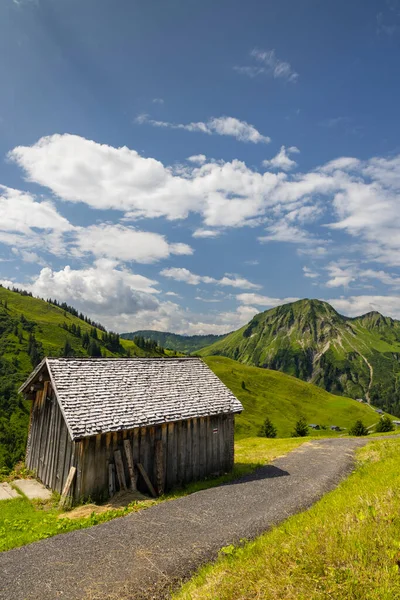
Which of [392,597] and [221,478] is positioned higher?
[392,597]

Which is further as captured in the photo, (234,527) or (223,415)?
(223,415)

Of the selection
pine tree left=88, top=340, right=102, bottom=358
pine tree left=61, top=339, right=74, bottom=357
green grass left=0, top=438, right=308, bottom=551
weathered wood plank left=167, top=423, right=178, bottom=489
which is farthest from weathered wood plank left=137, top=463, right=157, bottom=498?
pine tree left=88, top=340, right=102, bottom=358

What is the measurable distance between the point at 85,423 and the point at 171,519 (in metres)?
6.77

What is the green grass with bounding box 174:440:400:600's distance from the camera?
607 cm

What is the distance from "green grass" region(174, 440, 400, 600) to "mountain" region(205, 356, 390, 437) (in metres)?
105

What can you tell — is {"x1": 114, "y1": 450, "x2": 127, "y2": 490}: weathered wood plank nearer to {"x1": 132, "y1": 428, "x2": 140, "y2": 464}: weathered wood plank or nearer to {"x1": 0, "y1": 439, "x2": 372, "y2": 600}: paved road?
{"x1": 132, "y1": 428, "x2": 140, "y2": 464}: weathered wood plank

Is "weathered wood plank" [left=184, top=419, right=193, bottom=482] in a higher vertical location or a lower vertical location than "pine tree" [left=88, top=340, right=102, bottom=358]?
lower

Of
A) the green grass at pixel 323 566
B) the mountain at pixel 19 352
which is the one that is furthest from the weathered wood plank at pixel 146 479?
the mountain at pixel 19 352

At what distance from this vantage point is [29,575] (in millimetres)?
9352

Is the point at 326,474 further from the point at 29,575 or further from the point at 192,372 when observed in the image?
the point at 29,575

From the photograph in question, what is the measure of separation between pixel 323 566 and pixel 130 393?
16.3 metres

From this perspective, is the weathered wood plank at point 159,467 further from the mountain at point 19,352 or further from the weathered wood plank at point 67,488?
the mountain at point 19,352

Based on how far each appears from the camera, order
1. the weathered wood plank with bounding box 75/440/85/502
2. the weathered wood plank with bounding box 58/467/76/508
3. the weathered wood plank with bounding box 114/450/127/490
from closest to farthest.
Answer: the weathered wood plank with bounding box 58/467/76/508
the weathered wood plank with bounding box 75/440/85/502
the weathered wood plank with bounding box 114/450/127/490

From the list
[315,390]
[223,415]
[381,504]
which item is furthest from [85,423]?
[315,390]
